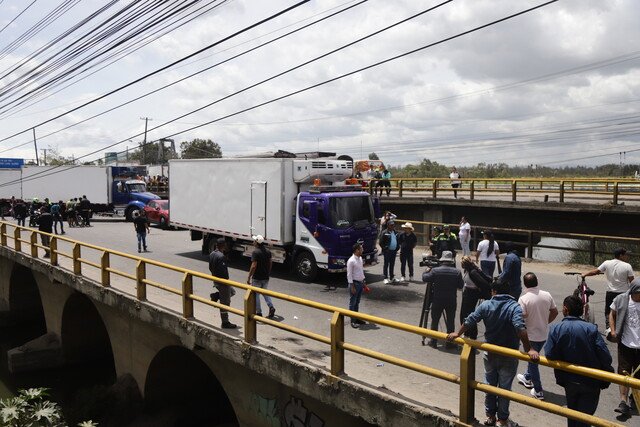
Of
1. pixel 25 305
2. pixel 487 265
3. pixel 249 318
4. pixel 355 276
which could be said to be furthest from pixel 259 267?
pixel 25 305

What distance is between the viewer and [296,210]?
1427 centimetres

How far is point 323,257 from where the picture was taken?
45.0ft

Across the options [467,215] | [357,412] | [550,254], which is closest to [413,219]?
[467,215]

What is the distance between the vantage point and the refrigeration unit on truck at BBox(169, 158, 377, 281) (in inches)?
540

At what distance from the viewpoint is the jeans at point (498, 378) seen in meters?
5.34

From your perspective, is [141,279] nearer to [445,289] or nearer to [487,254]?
[445,289]

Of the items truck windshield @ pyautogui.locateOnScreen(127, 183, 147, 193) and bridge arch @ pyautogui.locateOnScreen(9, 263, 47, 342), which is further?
truck windshield @ pyautogui.locateOnScreen(127, 183, 147, 193)

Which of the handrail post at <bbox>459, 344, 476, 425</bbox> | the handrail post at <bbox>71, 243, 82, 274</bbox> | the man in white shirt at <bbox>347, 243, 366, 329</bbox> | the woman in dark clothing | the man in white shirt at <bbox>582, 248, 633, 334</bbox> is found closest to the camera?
the handrail post at <bbox>459, 344, 476, 425</bbox>

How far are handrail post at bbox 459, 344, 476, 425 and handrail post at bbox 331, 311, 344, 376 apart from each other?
5.61 ft

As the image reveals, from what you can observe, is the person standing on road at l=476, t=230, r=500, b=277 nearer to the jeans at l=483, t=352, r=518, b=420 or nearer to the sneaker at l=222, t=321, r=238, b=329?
the sneaker at l=222, t=321, r=238, b=329

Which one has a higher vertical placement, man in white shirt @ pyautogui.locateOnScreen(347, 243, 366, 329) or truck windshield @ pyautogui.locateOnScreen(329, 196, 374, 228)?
truck windshield @ pyautogui.locateOnScreen(329, 196, 374, 228)

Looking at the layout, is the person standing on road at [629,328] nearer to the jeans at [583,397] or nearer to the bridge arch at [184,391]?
the jeans at [583,397]

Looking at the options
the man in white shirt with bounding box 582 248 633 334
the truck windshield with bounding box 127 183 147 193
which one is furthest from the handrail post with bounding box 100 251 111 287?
the truck windshield with bounding box 127 183 147 193

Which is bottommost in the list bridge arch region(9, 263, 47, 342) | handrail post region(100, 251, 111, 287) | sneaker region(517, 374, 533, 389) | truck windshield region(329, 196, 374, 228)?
bridge arch region(9, 263, 47, 342)
